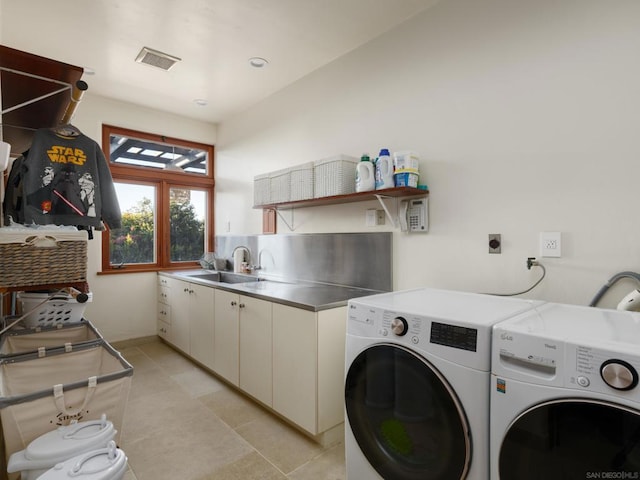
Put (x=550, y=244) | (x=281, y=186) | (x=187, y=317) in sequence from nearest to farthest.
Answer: (x=550, y=244) < (x=281, y=186) < (x=187, y=317)

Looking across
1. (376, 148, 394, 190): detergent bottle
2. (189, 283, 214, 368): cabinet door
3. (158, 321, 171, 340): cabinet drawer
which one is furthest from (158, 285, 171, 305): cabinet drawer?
(376, 148, 394, 190): detergent bottle

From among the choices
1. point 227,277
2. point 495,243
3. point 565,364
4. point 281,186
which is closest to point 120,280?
point 227,277

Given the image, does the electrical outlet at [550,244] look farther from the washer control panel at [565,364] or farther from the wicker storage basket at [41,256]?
the wicker storage basket at [41,256]

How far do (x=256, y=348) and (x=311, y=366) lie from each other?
58 cm

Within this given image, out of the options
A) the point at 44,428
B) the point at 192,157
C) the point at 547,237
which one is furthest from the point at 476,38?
the point at 192,157

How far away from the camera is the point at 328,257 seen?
113 inches

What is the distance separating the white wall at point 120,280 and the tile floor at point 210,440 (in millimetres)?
1162

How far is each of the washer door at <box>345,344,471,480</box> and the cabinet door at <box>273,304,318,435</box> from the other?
484 millimetres

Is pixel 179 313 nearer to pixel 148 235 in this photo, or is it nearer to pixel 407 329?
pixel 148 235

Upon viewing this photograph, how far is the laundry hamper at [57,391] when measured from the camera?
1.32m

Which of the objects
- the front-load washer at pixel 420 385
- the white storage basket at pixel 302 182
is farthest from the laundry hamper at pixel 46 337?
the white storage basket at pixel 302 182

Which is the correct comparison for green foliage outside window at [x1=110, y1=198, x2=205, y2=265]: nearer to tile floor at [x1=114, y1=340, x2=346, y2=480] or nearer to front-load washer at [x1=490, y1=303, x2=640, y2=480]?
tile floor at [x1=114, y1=340, x2=346, y2=480]

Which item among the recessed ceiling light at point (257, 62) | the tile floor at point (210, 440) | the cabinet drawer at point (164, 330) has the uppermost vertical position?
the recessed ceiling light at point (257, 62)

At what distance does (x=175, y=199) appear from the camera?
4.34 meters
